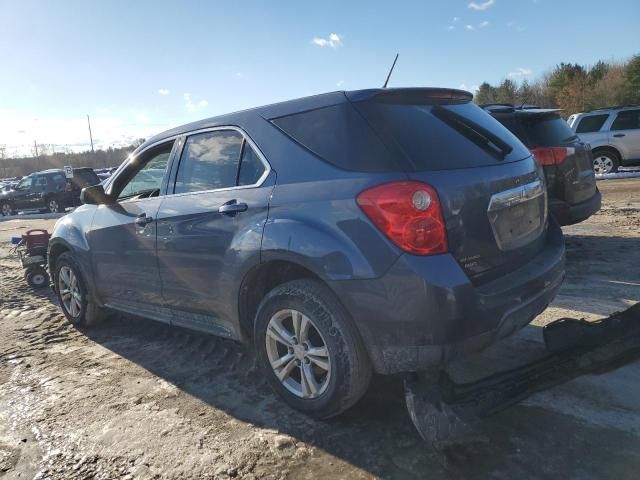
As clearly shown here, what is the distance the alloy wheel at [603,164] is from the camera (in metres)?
14.5

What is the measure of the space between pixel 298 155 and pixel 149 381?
2020mm

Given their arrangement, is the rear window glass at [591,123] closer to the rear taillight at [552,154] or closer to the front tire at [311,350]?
the rear taillight at [552,154]

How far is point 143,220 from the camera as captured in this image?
385 cm

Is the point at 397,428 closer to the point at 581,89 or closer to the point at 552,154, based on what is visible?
the point at 552,154

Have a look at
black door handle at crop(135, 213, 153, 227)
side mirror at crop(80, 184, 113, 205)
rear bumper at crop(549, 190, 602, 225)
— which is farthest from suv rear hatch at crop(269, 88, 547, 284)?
rear bumper at crop(549, 190, 602, 225)

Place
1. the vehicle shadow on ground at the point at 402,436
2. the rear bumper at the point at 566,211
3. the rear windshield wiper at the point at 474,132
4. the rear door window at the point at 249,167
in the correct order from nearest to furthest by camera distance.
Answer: the vehicle shadow on ground at the point at 402,436 < the rear windshield wiper at the point at 474,132 < the rear door window at the point at 249,167 < the rear bumper at the point at 566,211

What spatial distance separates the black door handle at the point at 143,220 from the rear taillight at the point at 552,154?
13.8 ft

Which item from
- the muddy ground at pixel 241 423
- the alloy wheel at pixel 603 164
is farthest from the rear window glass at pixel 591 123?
the muddy ground at pixel 241 423

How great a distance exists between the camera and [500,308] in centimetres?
253

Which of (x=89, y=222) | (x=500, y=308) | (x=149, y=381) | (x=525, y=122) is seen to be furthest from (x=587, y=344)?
(x=89, y=222)

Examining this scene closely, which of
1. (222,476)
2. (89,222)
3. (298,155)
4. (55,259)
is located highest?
(298,155)

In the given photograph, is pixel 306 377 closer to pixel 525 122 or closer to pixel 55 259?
pixel 55 259

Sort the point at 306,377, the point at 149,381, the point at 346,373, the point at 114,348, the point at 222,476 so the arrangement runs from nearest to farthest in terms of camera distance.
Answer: the point at 222,476 → the point at 346,373 → the point at 306,377 → the point at 149,381 → the point at 114,348

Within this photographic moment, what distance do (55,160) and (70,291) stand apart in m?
90.6
